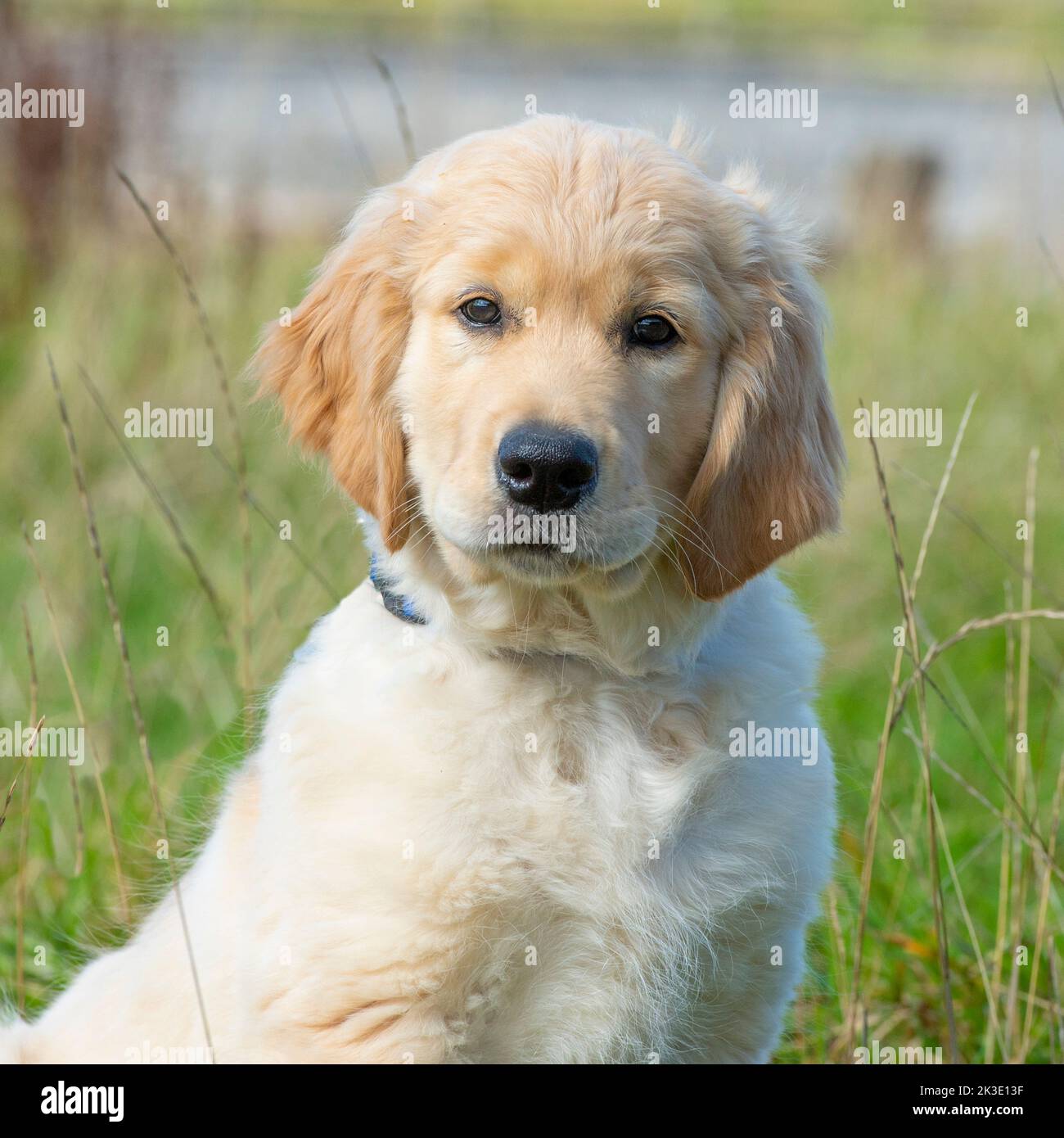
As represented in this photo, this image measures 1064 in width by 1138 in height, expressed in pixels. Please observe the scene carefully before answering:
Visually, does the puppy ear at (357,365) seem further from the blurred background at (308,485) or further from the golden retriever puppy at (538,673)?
the blurred background at (308,485)

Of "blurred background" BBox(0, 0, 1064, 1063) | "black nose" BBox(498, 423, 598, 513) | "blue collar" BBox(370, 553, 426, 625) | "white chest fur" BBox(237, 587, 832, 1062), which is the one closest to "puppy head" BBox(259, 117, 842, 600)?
"black nose" BBox(498, 423, 598, 513)

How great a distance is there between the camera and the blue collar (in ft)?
9.86

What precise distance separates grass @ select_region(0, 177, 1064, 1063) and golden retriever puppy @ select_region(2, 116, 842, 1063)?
1.14ft

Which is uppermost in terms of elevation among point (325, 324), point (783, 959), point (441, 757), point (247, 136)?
point (247, 136)

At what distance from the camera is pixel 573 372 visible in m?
2.75

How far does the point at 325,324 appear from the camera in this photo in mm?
3148

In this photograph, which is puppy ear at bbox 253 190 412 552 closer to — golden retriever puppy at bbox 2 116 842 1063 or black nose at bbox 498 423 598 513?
golden retriever puppy at bbox 2 116 842 1063

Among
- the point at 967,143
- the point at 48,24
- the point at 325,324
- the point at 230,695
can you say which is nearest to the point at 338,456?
the point at 325,324

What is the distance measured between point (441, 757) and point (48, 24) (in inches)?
271

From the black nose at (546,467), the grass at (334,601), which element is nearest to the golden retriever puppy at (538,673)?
the black nose at (546,467)

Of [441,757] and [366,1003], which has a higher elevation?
[441,757]

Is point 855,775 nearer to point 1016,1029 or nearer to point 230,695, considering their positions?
point 1016,1029

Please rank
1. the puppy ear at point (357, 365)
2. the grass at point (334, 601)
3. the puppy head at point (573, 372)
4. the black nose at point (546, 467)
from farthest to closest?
the grass at point (334, 601)
the puppy ear at point (357, 365)
the puppy head at point (573, 372)
the black nose at point (546, 467)

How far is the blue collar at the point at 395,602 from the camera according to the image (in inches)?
118
